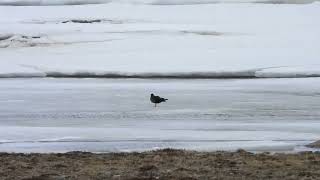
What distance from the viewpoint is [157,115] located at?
35.3ft

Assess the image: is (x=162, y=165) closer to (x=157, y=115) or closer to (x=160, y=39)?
(x=157, y=115)

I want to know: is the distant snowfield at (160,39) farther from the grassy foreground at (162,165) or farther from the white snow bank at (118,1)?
the grassy foreground at (162,165)

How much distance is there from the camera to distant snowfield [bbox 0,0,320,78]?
53.6ft

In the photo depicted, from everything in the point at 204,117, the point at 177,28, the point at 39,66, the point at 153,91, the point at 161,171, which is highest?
the point at 177,28

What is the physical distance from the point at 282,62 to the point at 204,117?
22.6 feet

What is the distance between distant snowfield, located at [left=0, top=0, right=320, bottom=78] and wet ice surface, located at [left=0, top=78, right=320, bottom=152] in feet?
4.47

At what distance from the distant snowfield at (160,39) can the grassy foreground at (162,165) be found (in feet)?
26.5

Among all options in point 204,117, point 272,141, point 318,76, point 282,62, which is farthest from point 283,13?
point 272,141

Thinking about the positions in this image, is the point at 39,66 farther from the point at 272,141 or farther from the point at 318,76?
the point at 272,141

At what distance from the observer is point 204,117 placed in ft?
34.3

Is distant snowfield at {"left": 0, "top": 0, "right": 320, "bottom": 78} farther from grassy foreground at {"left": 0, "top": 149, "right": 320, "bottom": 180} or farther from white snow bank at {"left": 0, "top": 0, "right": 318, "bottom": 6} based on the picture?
grassy foreground at {"left": 0, "top": 149, "right": 320, "bottom": 180}

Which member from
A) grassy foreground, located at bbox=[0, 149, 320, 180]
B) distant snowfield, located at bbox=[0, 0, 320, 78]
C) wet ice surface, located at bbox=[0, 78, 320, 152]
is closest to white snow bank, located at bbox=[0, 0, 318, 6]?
distant snowfield, located at bbox=[0, 0, 320, 78]

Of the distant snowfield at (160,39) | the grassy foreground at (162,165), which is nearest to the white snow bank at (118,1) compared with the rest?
the distant snowfield at (160,39)

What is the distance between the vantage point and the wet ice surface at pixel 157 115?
343 inches
